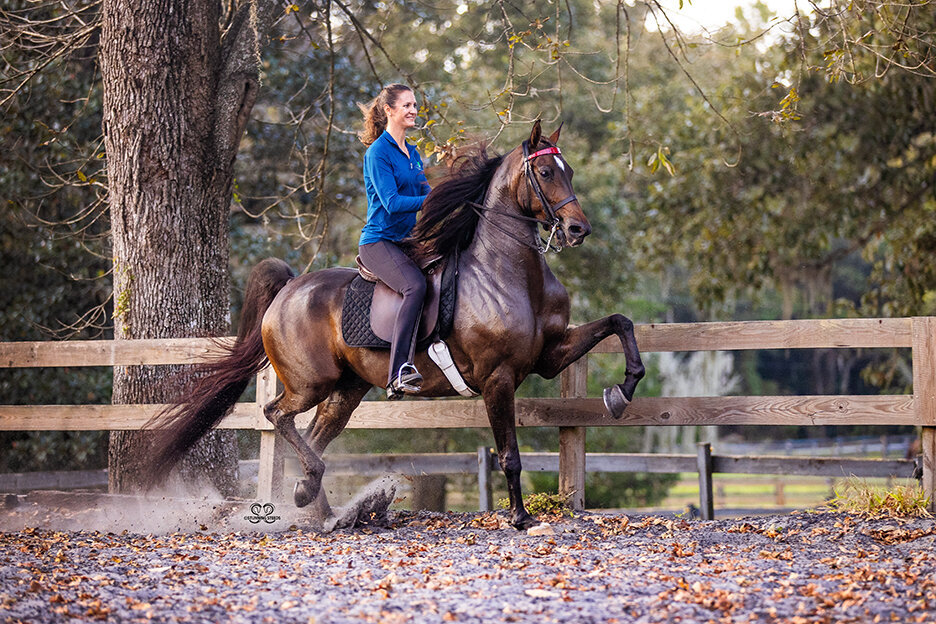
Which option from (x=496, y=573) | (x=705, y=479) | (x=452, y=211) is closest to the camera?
(x=496, y=573)

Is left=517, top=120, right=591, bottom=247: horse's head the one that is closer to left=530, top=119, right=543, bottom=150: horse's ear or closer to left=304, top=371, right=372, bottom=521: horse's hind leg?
left=530, top=119, right=543, bottom=150: horse's ear

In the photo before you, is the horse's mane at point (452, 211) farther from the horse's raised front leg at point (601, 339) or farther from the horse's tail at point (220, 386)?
the horse's tail at point (220, 386)

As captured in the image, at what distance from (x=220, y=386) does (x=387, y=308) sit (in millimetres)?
1557

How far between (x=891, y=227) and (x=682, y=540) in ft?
27.1

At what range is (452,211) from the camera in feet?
19.0

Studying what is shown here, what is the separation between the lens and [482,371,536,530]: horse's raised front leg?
5504 mm

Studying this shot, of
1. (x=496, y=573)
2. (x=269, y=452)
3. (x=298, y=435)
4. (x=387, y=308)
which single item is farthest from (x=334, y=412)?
(x=496, y=573)

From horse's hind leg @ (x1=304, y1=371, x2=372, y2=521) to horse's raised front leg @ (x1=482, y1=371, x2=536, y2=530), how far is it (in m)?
1.21

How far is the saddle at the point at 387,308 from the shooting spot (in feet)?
18.4

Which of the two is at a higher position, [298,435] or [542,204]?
[542,204]

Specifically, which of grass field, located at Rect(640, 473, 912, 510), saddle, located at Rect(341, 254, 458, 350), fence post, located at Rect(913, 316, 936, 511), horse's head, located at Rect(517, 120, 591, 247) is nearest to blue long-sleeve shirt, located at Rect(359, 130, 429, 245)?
saddle, located at Rect(341, 254, 458, 350)

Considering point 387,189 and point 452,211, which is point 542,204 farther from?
point 387,189

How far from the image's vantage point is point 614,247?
1655cm

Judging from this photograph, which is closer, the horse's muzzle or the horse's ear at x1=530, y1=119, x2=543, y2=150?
the horse's muzzle
